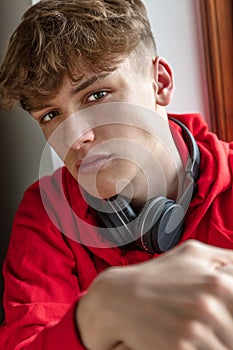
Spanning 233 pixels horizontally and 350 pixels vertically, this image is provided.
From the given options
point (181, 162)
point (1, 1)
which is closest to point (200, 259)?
point (181, 162)

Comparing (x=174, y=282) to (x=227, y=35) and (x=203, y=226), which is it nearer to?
(x=203, y=226)

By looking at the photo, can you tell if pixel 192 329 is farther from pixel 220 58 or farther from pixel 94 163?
pixel 220 58

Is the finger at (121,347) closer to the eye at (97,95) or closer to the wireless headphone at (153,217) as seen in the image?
the wireless headphone at (153,217)

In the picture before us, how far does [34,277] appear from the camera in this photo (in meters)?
1.03

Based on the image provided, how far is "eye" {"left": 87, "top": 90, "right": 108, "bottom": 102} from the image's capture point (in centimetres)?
97

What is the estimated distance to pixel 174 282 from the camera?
0.35 meters

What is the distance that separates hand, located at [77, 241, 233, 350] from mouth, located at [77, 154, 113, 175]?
59 centimetres

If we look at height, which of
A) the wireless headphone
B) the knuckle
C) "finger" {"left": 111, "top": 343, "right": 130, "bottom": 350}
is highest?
the knuckle

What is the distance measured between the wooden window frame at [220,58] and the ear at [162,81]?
253mm

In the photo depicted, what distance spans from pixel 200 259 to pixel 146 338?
0.19 ft

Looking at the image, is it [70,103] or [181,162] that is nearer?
[70,103]

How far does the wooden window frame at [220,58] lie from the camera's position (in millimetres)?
1288

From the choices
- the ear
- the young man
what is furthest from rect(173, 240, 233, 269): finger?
the ear

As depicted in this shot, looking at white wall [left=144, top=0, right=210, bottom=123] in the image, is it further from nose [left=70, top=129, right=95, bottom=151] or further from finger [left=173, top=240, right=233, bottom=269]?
finger [left=173, top=240, right=233, bottom=269]
